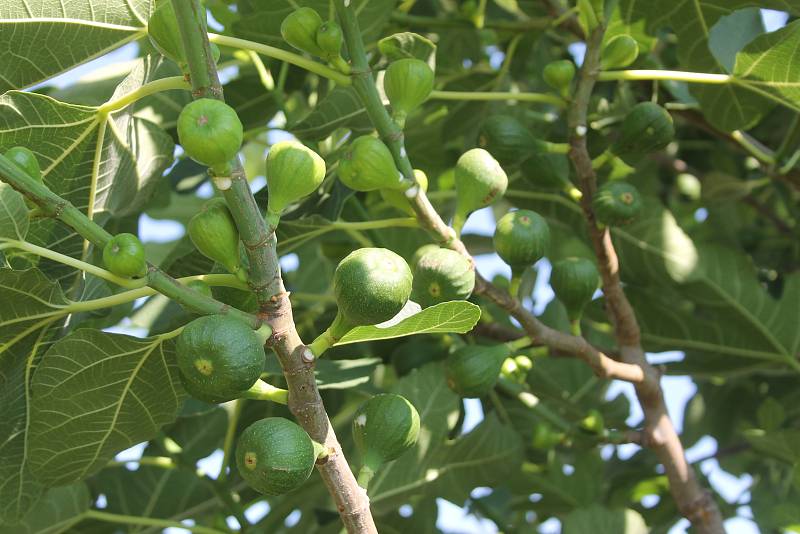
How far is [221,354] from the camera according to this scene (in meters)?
1.06

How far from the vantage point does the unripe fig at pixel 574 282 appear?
1.72 meters

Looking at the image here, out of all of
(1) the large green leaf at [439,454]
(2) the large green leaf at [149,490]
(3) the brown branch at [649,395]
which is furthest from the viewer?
(2) the large green leaf at [149,490]

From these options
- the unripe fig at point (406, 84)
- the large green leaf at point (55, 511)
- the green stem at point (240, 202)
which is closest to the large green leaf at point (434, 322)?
the green stem at point (240, 202)

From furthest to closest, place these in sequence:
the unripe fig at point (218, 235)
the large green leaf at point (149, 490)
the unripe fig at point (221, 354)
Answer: the large green leaf at point (149, 490) < the unripe fig at point (218, 235) < the unripe fig at point (221, 354)

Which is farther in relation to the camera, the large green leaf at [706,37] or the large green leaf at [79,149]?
the large green leaf at [706,37]

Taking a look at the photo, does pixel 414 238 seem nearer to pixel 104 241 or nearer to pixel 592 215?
pixel 592 215

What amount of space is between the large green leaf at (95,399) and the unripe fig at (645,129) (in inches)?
35.3

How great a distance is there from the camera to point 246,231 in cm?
112

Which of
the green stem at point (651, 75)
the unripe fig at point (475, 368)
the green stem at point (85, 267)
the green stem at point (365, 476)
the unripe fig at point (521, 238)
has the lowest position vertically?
the unripe fig at point (475, 368)

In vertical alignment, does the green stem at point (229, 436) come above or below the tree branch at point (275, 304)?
below

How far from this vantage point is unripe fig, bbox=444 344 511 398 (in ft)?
5.24

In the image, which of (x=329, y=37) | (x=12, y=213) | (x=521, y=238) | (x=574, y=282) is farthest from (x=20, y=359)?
(x=574, y=282)

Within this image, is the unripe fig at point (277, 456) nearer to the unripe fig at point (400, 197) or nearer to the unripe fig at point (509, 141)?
the unripe fig at point (400, 197)

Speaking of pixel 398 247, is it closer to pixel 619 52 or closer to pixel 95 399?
pixel 619 52
